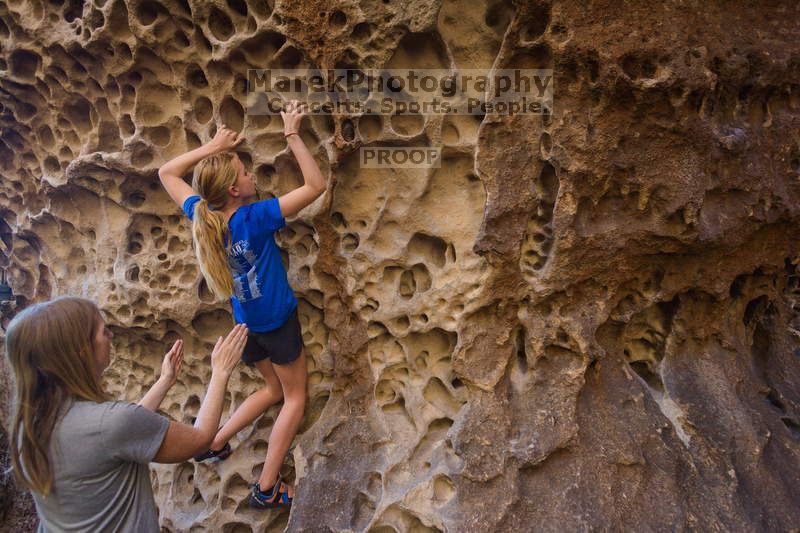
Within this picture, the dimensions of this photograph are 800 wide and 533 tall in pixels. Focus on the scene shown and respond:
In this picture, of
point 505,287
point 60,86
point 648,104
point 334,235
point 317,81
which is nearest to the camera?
point 648,104

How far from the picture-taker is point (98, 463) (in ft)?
4.82

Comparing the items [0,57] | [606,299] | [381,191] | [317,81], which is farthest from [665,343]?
[0,57]

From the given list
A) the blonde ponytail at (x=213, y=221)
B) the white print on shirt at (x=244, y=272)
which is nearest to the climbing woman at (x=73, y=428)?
the blonde ponytail at (x=213, y=221)

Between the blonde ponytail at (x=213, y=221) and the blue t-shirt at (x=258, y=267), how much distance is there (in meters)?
0.07

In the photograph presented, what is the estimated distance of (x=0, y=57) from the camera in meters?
2.93

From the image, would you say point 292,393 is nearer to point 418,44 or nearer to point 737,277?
point 418,44

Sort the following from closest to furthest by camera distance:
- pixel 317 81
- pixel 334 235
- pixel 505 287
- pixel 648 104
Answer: pixel 648 104
pixel 505 287
pixel 317 81
pixel 334 235

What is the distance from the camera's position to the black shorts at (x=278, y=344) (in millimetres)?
2328

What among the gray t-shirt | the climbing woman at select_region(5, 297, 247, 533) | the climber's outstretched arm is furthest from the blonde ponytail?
the gray t-shirt

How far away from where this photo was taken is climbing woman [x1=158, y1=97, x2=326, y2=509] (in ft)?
6.81

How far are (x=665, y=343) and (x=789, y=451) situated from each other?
2.24ft

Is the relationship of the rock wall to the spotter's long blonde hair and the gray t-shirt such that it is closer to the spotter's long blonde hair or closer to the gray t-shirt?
the gray t-shirt

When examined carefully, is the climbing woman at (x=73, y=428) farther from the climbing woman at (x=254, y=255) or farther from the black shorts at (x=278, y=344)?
the black shorts at (x=278, y=344)

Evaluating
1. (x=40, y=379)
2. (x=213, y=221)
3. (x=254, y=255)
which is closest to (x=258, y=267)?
(x=254, y=255)
